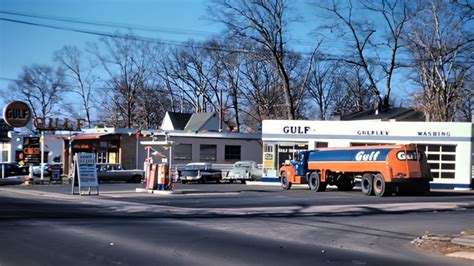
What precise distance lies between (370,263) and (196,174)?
30.1 m

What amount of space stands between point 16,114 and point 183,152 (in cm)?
2381

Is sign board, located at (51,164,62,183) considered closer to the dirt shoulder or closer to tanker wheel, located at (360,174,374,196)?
tanker wheel, located at (360,174,374,196)

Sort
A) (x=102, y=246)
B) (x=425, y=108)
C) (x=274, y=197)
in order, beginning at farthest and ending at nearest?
(x=425, y=108), (x=274, y=197), (x=102, y=246)

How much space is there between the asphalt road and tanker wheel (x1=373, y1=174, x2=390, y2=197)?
3004mm

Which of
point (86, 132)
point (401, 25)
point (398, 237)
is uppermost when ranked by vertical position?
point (401, 25)

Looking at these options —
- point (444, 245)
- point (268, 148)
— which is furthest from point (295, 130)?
point (444, 245)

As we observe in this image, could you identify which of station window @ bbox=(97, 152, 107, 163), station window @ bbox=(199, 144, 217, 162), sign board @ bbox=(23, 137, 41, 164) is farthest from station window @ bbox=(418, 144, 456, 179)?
station window @ bbox=(97, 152, 107, 163)

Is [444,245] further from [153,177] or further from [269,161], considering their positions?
[269,161]

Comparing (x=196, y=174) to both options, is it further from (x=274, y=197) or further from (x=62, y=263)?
(x=62, y=263)

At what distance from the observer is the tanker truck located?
27344 millimetres

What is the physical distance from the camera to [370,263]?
1024 centimetres

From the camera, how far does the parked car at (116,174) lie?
131 ft

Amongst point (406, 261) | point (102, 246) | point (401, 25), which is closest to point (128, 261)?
point (102, 246)

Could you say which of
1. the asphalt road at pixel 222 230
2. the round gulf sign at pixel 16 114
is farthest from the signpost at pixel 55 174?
the asphalt road at pixel 222 230
